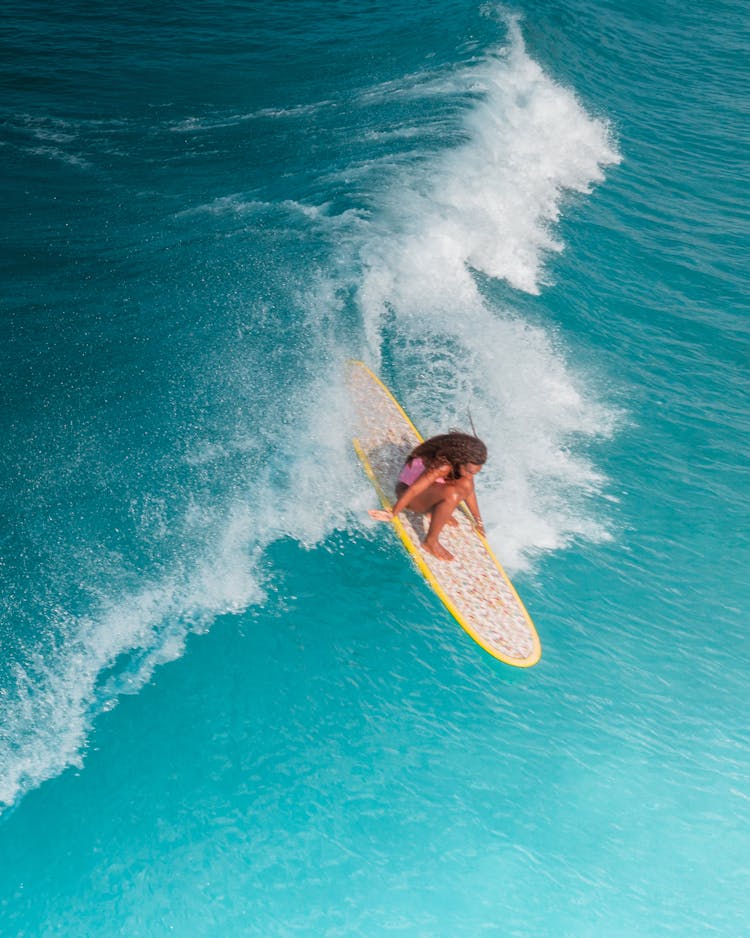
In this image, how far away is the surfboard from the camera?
6652 mm

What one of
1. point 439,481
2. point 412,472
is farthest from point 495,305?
point 439,481

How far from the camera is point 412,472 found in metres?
7.22

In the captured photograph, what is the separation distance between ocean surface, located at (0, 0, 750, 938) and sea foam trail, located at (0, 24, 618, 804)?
0.12 feet

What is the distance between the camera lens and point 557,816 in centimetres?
578

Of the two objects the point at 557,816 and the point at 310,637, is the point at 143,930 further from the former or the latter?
the point at 557,816

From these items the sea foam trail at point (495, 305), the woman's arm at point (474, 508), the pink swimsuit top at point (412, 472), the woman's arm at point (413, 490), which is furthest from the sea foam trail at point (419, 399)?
the pink swimsuit top at point (412, 472)

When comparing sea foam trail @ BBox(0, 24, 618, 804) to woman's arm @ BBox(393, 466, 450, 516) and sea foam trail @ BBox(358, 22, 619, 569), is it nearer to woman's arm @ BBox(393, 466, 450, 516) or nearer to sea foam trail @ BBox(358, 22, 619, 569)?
sea foam trail @ BBox(358, 22, 619, 569)

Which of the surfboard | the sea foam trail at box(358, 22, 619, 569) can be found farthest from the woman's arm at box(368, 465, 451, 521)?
the sea foam trail at box(358, 22, 619, 569)

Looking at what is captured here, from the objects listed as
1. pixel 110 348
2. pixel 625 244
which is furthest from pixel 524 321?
pixel 110 348

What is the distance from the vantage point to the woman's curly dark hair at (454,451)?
6.59m

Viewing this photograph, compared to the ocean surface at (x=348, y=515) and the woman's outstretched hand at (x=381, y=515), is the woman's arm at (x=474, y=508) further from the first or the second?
the woman's outstretched hand at (x=381, y=515)

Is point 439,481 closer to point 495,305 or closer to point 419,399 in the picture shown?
point 419,399

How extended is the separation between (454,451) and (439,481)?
0.35 metres

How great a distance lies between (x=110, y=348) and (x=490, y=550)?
4590mm
